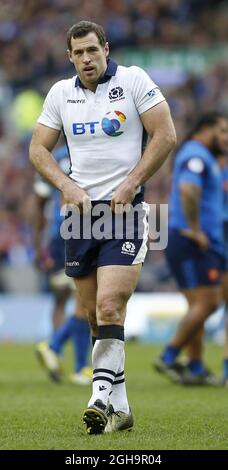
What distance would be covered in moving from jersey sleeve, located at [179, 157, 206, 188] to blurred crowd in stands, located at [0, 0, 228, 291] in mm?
8680

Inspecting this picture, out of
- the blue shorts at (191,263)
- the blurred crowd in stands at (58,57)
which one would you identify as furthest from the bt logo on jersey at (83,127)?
the blurred crowd in stands at (58,57)

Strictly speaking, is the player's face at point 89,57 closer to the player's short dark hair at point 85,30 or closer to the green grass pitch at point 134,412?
the player's short dark hair at point 85,30

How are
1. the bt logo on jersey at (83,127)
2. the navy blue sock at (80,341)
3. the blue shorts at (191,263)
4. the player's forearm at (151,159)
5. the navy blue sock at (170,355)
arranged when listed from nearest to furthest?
the player's forearm at (151,159), the bt logo on jersey at (83,127), the blue shorts at (191,263), the navy blue sock at (170,355), the navy blue sock at (80,341)

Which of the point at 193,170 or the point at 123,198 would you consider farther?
the point at 193,170

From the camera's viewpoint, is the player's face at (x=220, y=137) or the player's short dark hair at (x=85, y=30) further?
the player's face at (x=220, y=137)

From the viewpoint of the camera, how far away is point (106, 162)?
6.53 m

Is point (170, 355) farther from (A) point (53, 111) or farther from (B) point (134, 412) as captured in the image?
(A) point (53, 111)

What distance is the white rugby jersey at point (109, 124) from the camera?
650 centimetres

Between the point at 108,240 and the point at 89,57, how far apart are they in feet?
3.57

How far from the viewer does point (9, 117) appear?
21203mm

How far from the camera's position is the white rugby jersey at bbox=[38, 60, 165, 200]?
650 cm

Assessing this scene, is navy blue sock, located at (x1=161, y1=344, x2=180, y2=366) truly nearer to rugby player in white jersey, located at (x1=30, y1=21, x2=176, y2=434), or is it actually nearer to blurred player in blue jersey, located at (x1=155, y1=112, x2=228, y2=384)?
blurred player in blue jersey, located at (x1=155, y1=112, x2=228, y2=384)

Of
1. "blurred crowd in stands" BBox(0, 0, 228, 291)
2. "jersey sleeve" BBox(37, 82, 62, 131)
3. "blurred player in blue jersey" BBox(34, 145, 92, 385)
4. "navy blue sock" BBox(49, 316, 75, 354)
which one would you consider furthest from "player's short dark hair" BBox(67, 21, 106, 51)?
"blurred crowd in stands" BBox(0, 0, 228, 291)

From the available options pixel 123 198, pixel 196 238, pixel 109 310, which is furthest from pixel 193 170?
pixel 109 310
